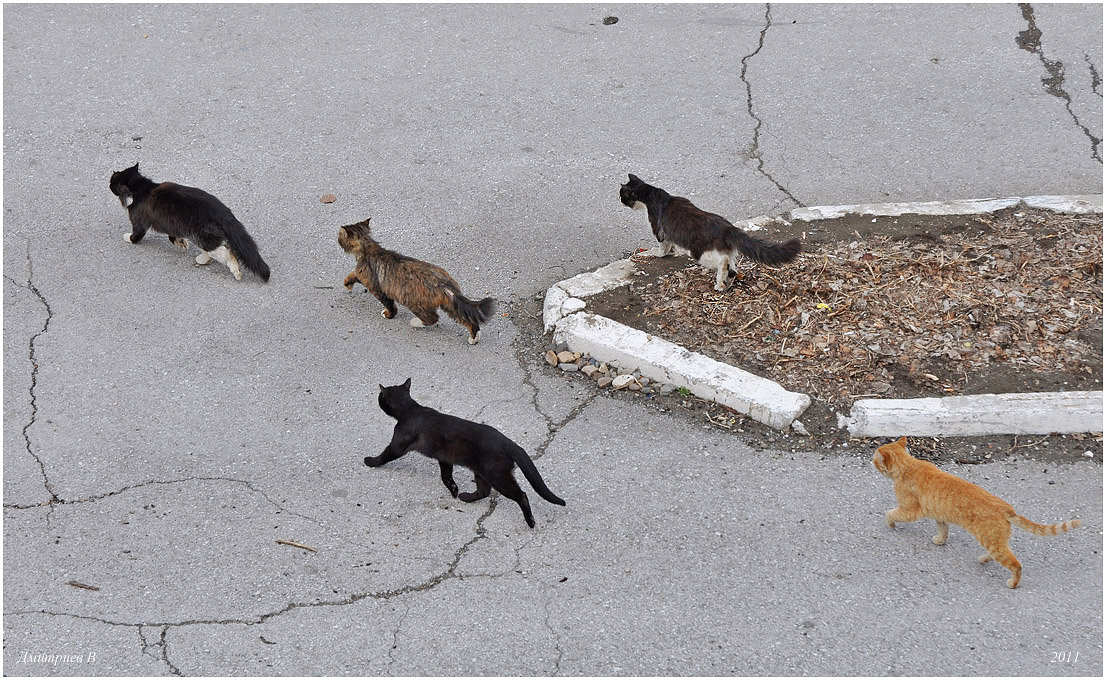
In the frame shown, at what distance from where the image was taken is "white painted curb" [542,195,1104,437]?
5340mm

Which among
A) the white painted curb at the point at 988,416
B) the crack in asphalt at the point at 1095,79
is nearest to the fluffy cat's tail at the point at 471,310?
the white painted curb at the point at 988,416

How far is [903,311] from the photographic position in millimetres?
6125

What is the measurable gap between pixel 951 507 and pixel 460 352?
10.7 feet

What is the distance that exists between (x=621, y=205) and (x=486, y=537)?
387 centimetres

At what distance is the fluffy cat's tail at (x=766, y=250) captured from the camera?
6.03 metres

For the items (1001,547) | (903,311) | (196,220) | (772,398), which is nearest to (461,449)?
(772,398)

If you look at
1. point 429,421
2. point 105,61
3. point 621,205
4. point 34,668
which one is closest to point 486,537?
point 429,421

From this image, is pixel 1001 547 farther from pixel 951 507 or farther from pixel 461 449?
pixel 461 449

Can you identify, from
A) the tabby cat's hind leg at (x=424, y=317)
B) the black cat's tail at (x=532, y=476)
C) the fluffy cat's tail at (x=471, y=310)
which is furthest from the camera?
the tabby cat's hind leg at (x=424, y=317)

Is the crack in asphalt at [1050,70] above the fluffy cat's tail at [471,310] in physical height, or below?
above

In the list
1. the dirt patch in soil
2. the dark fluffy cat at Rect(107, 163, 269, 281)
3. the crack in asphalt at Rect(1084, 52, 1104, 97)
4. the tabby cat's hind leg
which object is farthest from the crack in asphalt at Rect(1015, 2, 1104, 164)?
the dark fluffy cat at Rect(107, 163, 269, 281)

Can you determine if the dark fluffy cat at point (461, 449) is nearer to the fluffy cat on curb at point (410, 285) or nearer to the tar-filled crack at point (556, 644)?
the tar-filled crack at point (556, 644)

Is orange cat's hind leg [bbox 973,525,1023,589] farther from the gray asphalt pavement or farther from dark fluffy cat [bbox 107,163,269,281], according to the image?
dark fluffy cat [bbox 107,163,269,281]

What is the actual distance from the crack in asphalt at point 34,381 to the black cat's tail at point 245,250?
1.39m
